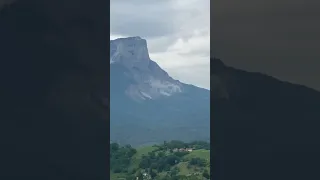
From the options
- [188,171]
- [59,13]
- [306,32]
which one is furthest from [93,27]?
[188,171]

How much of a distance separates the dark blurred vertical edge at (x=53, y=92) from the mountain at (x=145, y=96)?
4.10m

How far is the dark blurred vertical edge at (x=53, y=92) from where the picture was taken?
132 inches

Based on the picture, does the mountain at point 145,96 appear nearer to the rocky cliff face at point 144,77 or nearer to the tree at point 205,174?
the rocky cliff face at point 144,77

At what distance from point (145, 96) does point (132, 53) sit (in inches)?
36.0

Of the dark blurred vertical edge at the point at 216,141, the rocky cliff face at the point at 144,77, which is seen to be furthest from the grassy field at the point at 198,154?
the rocky cliff face at the point at 144,77

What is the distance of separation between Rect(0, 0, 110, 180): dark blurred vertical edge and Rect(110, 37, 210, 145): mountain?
4.10 meters

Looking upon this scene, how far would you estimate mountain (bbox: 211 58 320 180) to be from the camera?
3402mm

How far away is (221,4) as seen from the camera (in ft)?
11.3

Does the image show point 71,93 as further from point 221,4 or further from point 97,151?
point 221,4

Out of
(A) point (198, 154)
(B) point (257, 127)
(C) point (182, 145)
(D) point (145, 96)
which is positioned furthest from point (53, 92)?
(D) point (145, 96)

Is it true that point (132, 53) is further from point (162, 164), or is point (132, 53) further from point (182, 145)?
point (162, 164)

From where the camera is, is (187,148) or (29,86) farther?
(187,148)

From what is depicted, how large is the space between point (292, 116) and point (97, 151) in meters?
1.44

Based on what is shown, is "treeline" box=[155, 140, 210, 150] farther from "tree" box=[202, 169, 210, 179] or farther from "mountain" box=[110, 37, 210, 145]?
"mountain" box=[110, 37, 210, 145]
